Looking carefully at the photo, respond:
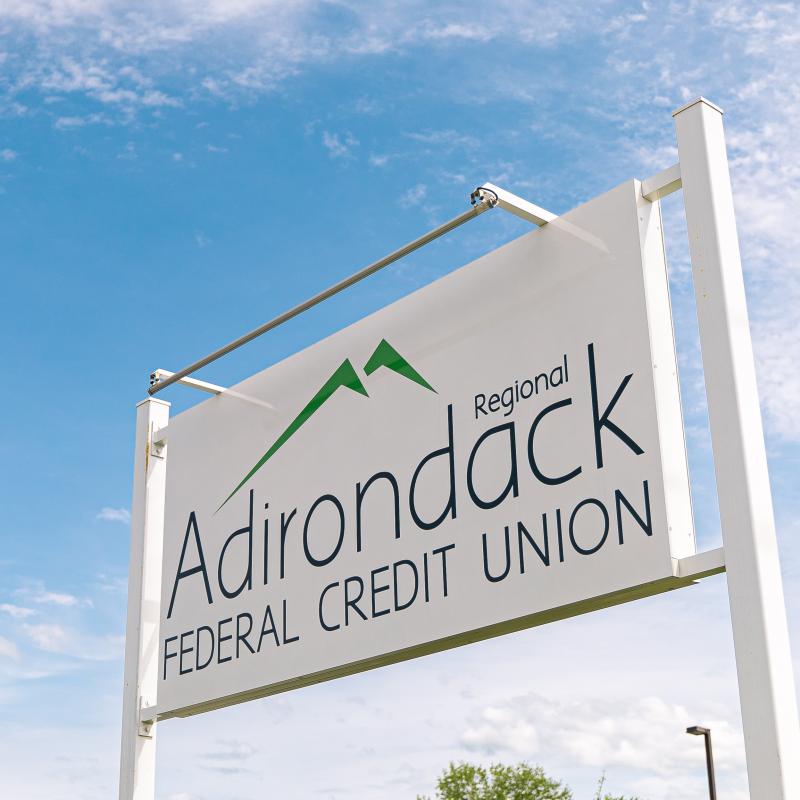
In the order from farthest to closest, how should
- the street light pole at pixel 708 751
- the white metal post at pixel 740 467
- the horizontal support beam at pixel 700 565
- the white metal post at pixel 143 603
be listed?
the street light pole at pixel 708 751 < the white metal post at pixel 143 603 < the horizontal support beam at pixel 700 565 < the white metal post at pixel 740 467

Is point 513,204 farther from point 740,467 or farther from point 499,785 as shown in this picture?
point 499,785

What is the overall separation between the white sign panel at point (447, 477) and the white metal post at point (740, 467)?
0.23 meters

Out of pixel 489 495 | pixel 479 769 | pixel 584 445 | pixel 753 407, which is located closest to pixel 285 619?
pixel 489 495

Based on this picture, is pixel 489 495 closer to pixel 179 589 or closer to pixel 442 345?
pixel 442 345

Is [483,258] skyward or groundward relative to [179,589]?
skyward

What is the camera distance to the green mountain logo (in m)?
5.22

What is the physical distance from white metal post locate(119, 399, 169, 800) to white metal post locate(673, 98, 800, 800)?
3.50m

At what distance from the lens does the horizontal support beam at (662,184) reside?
4.31 m

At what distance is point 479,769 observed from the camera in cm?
2845

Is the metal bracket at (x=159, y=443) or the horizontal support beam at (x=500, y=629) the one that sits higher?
the metal bracket at (x=159, y=443)

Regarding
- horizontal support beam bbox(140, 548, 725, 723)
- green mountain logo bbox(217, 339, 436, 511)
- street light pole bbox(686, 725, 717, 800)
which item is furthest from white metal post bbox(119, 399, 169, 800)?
street light pole bbox(686, 725, 717, 800)

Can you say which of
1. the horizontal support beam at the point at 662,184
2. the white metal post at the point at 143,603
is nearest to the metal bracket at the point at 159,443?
the white metal post at the point at 143,603

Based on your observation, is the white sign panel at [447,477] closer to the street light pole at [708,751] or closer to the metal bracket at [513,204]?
the metal bracket at [513,204]

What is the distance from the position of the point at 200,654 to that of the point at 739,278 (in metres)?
3.21
